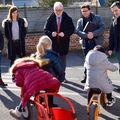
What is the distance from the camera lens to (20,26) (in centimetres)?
966

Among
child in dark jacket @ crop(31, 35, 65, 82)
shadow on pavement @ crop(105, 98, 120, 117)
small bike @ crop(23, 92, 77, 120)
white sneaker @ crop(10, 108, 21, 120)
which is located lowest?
shadow on pavement @ crop(105, 98, 120, 117)

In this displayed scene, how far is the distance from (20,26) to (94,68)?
11.1 ft

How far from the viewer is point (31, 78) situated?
6320mm

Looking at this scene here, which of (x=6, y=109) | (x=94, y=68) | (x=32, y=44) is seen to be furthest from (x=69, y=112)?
(x=32, y=44)

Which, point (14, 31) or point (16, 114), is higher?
point (14, 31)

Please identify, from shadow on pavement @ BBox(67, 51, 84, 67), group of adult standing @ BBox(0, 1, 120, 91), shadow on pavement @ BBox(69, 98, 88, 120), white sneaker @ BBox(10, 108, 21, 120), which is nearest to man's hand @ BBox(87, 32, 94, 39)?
group of adult standing @ BBox(0, 1, 120, 91)

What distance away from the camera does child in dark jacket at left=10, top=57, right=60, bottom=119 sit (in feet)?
20.5

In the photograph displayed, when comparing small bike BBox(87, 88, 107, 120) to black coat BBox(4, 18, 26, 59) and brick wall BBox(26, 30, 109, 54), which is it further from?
brick wall BBox(26, 30, 109, 54)

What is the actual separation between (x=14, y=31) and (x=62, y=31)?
1177 mm

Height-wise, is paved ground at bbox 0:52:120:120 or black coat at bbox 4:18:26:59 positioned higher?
black coat at bbox 4:18:26:59

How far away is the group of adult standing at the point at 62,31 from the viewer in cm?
883

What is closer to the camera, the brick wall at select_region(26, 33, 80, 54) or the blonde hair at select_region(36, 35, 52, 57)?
the blonde hair at select_region(36, 35, 52, 57)

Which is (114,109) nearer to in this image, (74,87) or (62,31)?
(74,87)

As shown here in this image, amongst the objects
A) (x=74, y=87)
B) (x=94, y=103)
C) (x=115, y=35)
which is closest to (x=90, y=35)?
(x=115, y=35)
